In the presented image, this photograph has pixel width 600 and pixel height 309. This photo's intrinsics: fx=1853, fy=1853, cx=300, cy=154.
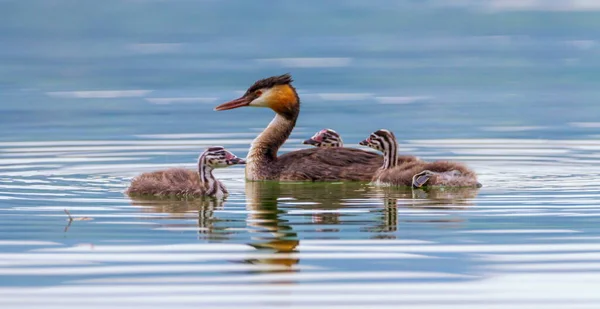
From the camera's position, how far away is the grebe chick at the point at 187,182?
15.7 meters

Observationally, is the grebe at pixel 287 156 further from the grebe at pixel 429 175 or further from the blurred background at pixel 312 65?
the blurred background at pixel 312 65

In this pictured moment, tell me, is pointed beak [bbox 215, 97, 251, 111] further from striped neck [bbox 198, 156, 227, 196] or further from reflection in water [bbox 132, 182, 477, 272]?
striped neck [bbox 198, 156, 227, 196]

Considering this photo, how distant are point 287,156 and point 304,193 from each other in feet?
5.46

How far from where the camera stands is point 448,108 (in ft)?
90.6

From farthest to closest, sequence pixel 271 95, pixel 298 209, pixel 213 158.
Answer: pixel 271 95 → pixel 213 158 → pixel 298 209

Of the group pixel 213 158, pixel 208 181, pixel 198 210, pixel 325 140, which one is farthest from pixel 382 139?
pixel 198 210

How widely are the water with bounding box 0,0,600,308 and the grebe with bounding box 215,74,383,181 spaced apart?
0.30 metres

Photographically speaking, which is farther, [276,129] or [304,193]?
[276,129]

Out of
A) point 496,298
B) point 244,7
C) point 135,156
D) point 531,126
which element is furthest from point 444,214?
point 244,7

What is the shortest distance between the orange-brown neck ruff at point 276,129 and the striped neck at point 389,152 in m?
1.23

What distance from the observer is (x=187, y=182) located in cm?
1584

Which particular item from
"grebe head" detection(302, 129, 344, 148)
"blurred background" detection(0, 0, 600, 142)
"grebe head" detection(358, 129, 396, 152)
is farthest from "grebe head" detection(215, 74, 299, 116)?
"blurred background" detection(0, 0, 600, 142)

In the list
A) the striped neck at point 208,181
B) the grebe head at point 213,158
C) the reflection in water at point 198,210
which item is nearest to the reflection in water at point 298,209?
the reflection in water at point 198,210

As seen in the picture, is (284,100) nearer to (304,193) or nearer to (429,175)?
(304,193)
